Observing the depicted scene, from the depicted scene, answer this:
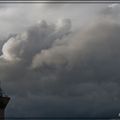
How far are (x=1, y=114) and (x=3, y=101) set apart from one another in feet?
8.07

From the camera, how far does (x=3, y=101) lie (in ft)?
171

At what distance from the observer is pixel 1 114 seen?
168 ft

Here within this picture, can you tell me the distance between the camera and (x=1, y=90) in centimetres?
5231

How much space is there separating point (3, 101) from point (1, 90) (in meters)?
2.05

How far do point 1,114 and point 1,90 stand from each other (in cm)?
437

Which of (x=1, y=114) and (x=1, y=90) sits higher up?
(x=1, y=90)
